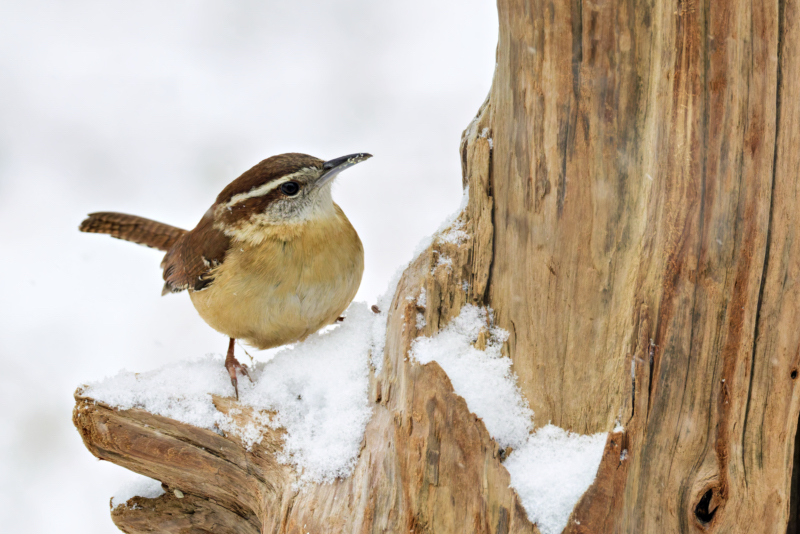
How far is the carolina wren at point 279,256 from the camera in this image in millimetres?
3260

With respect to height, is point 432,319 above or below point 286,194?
below

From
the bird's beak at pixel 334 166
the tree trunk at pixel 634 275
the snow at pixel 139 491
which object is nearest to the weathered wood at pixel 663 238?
the tree trunk at pixel 634 275

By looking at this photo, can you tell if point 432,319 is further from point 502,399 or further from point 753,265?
point 753,265

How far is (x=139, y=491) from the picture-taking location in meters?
3.29

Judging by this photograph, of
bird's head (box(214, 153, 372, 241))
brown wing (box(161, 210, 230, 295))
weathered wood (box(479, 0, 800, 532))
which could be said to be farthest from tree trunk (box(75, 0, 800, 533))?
brown wing (box(161, 210, 230, 295))

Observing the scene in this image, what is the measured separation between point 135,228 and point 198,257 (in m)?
1.56

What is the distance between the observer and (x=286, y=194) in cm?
334

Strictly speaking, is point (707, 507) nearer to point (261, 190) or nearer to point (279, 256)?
point (279, 256)

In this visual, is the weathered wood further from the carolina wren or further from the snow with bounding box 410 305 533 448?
the carolina wren

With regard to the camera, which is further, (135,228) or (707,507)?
(135,228)

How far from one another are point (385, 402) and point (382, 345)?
41cm

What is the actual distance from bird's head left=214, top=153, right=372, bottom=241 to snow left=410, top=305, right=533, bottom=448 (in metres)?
1.11

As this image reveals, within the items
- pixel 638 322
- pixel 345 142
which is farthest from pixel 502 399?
pixel 345 142

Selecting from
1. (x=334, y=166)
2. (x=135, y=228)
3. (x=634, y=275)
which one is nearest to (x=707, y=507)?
(x=634, y=275)
